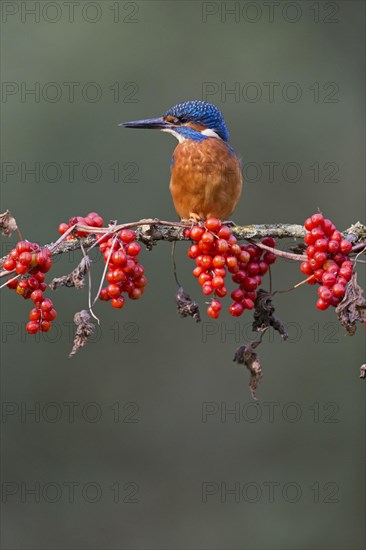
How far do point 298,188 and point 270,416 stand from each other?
1.30m

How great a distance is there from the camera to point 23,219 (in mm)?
4312

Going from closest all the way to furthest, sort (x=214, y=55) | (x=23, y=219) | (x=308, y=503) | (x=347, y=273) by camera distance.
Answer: (x=347, y=273)
(x=23, y=219)
(x=308, y=503)
(x=214, y=55)

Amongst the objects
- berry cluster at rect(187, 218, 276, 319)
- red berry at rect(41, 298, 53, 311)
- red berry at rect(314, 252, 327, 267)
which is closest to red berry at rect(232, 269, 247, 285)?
berry cluster at rect(187, 218, 276, 319)

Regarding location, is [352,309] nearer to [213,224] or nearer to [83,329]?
[213,224]

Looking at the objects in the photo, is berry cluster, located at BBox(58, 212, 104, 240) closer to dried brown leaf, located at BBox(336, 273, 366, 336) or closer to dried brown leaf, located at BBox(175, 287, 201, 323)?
dried brown leaf, located at BBox(175, 287, 201, 323)

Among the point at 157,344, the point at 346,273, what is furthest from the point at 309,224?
the point at 157,344

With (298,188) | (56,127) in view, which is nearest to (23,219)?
(56,127)

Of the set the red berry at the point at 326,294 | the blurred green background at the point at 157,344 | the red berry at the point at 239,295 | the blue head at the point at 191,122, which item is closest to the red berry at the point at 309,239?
the red berry at the point at 326,294

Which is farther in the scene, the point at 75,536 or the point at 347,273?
the point at 75,536

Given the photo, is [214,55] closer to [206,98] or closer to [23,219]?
[206,98]

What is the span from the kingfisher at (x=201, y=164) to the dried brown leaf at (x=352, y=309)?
688 mm

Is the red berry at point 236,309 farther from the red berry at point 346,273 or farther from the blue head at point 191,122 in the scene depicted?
the blue head at point 191,122

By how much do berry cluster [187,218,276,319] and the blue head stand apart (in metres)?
0.62

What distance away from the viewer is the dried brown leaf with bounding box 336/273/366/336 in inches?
69.3
